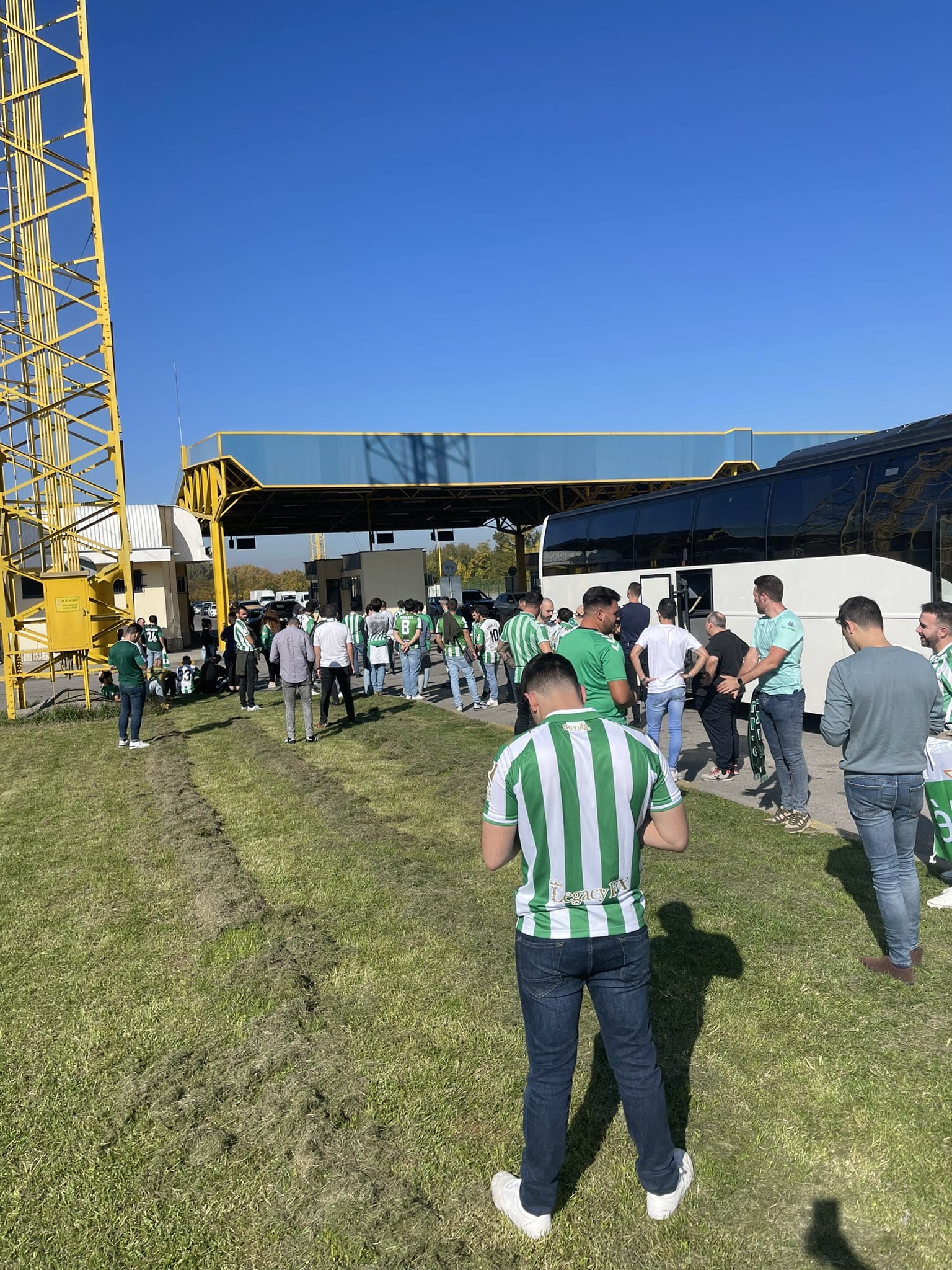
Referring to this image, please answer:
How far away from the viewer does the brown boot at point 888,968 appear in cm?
431

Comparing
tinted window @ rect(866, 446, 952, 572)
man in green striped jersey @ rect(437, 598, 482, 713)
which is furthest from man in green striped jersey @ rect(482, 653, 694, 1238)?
man in green striped jersey @ rect(437, 598, 482, 713)

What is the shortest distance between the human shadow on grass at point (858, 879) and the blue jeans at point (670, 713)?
2.38 meters

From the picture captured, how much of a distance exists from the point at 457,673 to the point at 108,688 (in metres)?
7.15

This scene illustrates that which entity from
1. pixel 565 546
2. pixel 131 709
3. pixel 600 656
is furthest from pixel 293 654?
pixel 565 546

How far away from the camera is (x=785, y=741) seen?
269 inches

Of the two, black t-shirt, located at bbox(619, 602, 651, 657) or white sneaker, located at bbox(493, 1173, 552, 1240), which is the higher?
black t-shirt, located at bbox(619, 602, 651, 657)

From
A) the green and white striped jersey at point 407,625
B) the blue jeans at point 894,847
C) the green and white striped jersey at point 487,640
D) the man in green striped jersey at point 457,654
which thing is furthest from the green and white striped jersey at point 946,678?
the green and white striped jersey at point 407,625

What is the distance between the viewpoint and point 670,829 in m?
2.78

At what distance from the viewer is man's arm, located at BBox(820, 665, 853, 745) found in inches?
172

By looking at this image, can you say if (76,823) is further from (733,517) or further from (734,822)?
(733,517)

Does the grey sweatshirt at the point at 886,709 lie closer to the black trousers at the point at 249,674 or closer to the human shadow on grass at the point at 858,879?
the human shadow on grass at the point at 858,879

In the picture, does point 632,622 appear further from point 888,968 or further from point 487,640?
point 888,968

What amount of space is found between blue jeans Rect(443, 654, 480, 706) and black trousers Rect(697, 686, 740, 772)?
6.62 meters

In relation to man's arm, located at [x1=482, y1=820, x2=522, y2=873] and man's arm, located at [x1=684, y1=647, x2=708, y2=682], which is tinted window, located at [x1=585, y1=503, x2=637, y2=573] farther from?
man's arm, located at [x1=482, y1=820, x2=522, y2=873]
